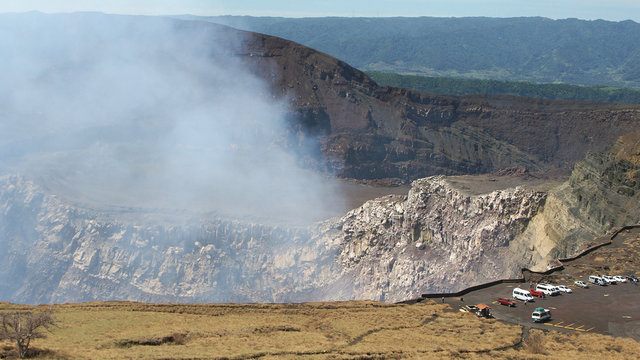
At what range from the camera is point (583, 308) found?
3056cm

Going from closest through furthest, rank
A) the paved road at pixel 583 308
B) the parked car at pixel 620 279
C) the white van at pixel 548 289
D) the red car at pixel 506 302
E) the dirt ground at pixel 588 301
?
the paved road at pixel 583 308 < the dirt ground at pixel 588 301 < the red car at pixel 506 302 < the white van at pixel 548 289 < the parked car at pixel 620 279

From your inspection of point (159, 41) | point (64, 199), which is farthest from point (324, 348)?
point (159, 41)

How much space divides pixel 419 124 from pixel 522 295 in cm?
7253

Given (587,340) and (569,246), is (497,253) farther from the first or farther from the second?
(587,340)

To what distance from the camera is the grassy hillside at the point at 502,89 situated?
180m

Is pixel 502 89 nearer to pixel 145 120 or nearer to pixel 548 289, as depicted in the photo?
pixel 145 120

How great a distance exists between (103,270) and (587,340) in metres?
51.3

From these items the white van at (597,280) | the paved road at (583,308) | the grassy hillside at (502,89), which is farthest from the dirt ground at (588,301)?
the grassy hillside at (502,89)

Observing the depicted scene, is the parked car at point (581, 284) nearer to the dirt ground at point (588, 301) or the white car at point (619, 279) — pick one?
the dirt ground at point (588, 301)

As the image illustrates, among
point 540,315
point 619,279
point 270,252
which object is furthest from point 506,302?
point 270,252

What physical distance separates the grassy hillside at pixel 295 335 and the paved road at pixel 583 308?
136 centimetres

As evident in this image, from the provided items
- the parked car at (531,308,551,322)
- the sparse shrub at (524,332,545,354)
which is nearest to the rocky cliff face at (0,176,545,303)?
the parked car at (531,308,551,322)

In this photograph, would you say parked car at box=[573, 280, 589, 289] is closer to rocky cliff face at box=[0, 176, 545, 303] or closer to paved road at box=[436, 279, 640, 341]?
paved road at box=[436, 279, 640, 341]

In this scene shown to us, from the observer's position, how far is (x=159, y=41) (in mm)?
108938
